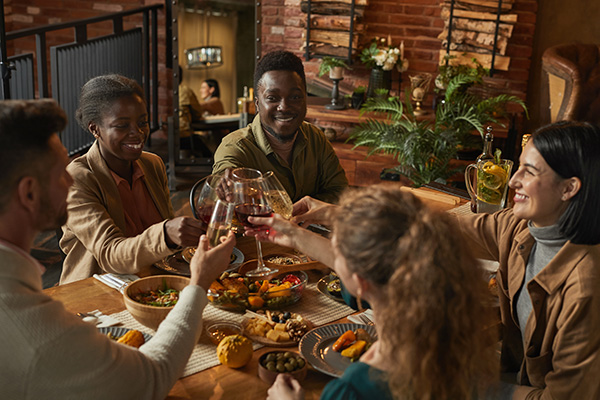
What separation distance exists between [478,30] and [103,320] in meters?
4.66

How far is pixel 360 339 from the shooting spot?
4.99 ft

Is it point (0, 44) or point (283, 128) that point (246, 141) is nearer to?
point (283, 128)

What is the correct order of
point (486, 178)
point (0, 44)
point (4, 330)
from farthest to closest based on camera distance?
point (0, 44)
point (486, 178)
point (4, 330)

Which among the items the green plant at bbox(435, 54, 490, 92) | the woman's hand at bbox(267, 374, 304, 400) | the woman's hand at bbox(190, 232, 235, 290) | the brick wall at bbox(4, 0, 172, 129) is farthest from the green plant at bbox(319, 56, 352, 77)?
the woman's hand at bbox(267, 374, 304, 400)

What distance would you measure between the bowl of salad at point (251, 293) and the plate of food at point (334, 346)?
18cm

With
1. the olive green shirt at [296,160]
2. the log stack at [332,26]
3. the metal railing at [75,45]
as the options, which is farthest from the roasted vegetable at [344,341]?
the log stack at [332,26]

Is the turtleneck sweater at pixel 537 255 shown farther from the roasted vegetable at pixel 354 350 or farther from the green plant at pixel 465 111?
the green plant at pixel 465 111

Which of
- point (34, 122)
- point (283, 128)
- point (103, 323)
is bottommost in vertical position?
point (103, 323)

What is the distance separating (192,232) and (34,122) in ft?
2.46

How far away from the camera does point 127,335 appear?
148 cm

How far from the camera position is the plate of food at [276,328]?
153 centimetres

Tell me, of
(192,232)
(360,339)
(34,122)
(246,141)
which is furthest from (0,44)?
(360,339)

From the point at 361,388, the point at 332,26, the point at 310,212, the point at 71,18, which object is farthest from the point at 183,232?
the point at 71,18

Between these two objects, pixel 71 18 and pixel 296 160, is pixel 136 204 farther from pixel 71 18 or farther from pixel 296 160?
pixel 71 18
